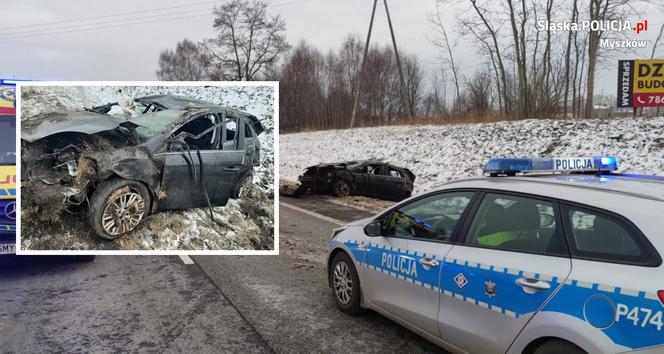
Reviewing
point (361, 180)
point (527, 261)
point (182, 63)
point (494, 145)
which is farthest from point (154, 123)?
point (182, 63)

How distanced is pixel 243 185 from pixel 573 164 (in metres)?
3.02

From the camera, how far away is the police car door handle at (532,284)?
9.16ft

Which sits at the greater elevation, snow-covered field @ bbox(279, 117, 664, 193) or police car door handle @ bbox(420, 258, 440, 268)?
snow-covered field @ bbox(279, 117, 664, 193)

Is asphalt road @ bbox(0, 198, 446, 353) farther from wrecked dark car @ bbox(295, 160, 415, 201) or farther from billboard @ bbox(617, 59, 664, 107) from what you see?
billboard @ bbox(617, 59, 664, 107)

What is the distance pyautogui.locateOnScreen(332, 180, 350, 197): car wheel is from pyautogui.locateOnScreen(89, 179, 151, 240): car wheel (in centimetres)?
1047

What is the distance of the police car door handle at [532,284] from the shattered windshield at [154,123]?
3237 millimetres

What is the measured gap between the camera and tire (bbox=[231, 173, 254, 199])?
4.82 meters

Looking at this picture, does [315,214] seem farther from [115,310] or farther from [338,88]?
[338,88]

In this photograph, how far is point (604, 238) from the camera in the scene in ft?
8.97

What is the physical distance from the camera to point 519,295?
2.91 meters

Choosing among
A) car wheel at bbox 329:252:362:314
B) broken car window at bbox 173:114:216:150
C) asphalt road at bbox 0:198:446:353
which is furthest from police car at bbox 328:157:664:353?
broken car window at bbox 173:114:216:150

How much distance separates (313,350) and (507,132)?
15.3m

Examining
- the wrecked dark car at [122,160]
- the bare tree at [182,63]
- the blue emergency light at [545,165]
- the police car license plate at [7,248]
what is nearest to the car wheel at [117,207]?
the wrecked dark car at [122,160]

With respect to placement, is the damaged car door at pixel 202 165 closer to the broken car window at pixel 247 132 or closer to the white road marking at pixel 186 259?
the broken car window at pixel 247 132
